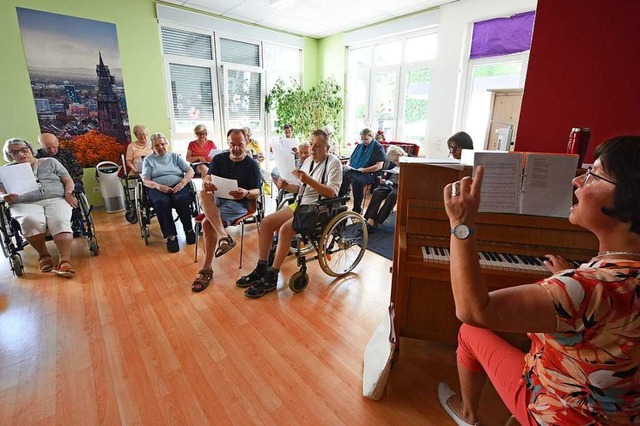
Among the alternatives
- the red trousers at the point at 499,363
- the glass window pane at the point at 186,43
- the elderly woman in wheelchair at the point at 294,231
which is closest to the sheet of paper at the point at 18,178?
the elderly woman in wheelchair at the point at 294,231

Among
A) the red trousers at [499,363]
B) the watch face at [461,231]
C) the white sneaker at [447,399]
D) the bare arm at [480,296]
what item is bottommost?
the white sneaker at [447,399]

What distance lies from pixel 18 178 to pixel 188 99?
3.05 m

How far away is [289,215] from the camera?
2564mm

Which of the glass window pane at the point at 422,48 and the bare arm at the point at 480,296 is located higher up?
the glass window pane at the point at 422,48

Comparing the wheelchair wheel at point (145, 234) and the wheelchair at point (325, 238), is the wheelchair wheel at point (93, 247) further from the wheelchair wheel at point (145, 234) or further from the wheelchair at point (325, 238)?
the wheelchair at point (325, 238)

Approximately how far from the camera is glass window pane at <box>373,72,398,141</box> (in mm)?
5914

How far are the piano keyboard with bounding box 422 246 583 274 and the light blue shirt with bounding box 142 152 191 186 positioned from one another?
2858 millimetres

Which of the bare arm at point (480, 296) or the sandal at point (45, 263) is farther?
the sandal at point (45, 263)

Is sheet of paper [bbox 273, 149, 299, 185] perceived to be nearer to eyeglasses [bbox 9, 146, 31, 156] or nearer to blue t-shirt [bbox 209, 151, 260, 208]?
blue t-shirt [bbox 209, 151, 260, 208]

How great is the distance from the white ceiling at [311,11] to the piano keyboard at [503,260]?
4.53 metres

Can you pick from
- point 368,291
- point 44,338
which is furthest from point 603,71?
point 44,338

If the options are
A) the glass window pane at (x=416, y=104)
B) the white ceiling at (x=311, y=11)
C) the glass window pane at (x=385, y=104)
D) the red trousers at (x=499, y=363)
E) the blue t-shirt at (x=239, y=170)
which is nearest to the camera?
the red trousers at (x=499, y=363)

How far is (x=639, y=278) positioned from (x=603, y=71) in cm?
156

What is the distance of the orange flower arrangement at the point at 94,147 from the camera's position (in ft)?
14.0
